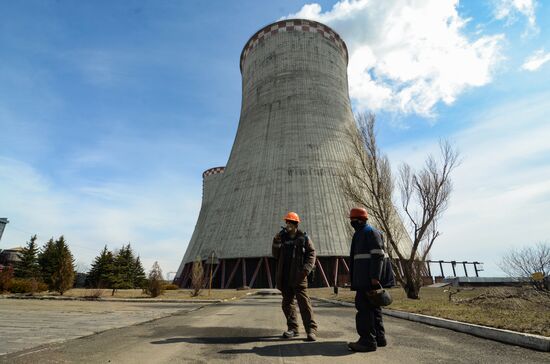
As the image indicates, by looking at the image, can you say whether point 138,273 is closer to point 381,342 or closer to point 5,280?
point 5,280

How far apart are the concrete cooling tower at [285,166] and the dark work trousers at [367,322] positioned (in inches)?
638

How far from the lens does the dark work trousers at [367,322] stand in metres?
3.24

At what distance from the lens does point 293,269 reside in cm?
399

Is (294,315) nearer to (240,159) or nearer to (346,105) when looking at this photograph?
(240,159)

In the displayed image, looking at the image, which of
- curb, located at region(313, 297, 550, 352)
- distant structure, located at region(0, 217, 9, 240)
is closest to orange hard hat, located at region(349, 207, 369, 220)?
curb, located at region(313, 297, 550, 352)

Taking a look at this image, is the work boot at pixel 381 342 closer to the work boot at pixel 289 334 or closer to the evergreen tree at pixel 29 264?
the work boot at pixel 289 334

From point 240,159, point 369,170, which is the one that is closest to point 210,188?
point 240,159

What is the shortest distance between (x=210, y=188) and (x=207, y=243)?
22.2 meters

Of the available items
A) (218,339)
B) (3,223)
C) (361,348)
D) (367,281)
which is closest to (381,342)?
(361,348)

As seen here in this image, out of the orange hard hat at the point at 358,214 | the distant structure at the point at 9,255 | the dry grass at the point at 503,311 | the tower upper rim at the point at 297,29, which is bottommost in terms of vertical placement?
the dry grass at the point at 503,311

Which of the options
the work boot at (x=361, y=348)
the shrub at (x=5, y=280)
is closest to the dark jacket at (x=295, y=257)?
the work boot at (x=361, y=348)

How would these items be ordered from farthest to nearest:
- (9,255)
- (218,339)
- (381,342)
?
(9,255) < (218,339) < (381,342)

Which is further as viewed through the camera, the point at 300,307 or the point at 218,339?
the point at 300,307

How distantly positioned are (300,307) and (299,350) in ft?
2.65
